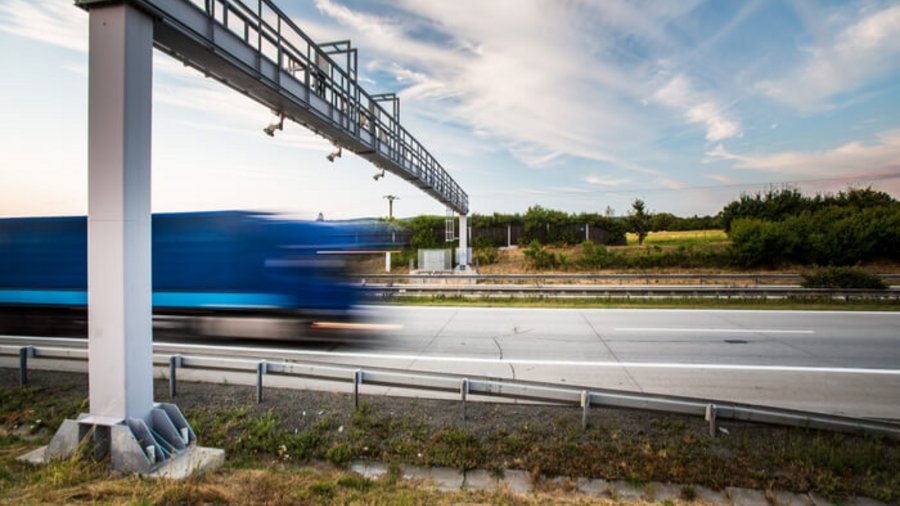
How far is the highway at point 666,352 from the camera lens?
7262mm

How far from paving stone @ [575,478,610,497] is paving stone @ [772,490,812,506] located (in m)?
1.37

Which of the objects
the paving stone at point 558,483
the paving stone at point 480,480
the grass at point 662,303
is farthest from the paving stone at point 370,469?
the grass at point 662,303

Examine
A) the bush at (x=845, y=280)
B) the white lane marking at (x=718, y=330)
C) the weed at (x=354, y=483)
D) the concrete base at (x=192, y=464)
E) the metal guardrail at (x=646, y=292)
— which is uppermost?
the bush at (x=845, y=280)

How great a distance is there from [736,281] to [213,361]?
2598 cm

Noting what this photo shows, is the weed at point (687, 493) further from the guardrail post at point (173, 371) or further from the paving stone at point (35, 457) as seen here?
the guardrail post at point (173, 371)

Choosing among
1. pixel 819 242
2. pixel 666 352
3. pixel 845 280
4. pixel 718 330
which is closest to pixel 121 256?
pixel 666 352

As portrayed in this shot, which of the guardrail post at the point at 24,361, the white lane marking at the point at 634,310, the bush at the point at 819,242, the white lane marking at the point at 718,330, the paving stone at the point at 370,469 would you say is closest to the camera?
the paving stone at the point at 370,469

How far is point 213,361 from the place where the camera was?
620 cm

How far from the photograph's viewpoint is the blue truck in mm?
9328

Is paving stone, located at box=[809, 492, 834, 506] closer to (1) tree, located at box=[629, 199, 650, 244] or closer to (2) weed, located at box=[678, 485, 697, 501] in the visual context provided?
(2) weed, located at box=[678, 485, 697, 501]

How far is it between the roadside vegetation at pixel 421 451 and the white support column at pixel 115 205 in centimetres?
90

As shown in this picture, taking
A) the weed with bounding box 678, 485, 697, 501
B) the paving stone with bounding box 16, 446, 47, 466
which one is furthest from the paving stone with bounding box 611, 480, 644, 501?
the paving stone with bounding box 16, 446, 47, 466

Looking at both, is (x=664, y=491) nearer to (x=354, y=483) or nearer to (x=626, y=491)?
(x=626, y=491)

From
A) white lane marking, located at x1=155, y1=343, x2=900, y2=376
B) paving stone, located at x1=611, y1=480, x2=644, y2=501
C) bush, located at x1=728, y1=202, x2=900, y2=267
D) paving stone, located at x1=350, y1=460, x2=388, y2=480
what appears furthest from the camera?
bush, located at x1=728, y1=202, x2=900, y2=267
